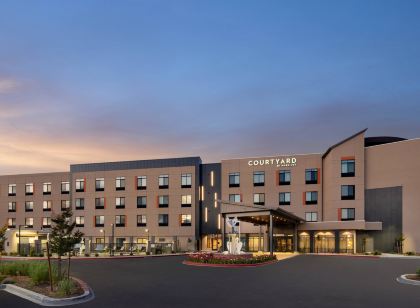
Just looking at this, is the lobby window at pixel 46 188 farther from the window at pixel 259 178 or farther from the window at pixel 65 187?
the window at pixel 259 178

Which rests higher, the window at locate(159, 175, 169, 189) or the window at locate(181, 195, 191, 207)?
the window at locate(159, 175, 169, 189)

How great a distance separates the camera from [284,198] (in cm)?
6806

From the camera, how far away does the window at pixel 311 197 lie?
6662 cm

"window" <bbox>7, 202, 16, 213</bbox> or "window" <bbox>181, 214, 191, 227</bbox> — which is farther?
"window" <bbox>7, 202, 16, 213</bbox>

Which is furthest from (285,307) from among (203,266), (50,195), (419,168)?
(50,195)

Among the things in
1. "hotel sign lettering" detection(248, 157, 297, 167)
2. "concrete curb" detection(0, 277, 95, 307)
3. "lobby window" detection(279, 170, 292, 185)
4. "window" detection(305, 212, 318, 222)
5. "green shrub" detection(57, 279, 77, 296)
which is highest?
"hotel sign lettering" detection(248, 157, 297, 167)

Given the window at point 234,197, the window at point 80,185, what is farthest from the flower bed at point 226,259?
the window at point 80,185

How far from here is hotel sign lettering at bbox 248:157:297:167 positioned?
223 ft

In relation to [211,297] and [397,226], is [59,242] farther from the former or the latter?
[397,226]

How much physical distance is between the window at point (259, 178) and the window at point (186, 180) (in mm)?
10706

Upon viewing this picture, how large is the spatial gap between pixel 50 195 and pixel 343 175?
52098mm

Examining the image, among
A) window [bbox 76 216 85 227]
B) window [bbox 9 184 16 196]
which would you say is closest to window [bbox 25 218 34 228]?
window [bbox 9 184 16 196]

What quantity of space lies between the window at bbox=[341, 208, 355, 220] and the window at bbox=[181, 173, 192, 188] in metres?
24.2

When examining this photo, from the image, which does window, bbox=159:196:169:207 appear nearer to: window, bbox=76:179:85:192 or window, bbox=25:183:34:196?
window, bbox=76:179:85:192
